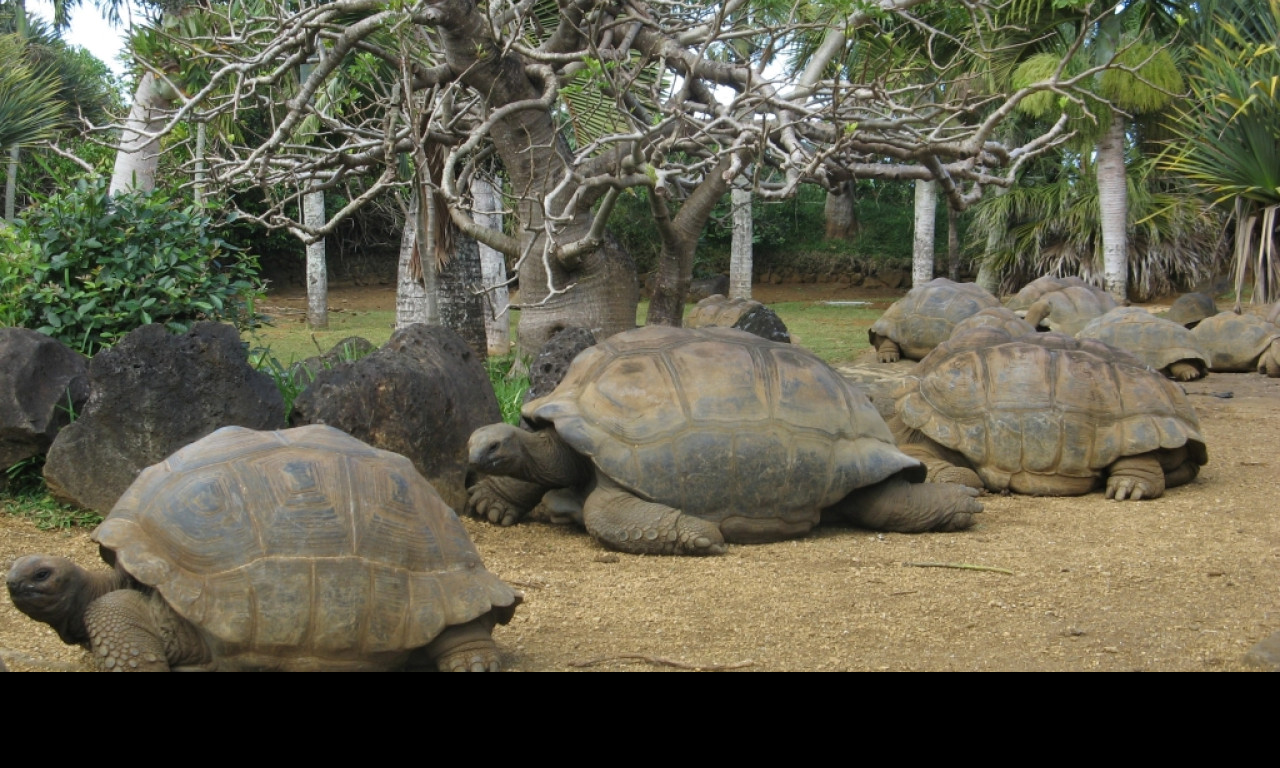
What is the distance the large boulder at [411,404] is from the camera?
517cm

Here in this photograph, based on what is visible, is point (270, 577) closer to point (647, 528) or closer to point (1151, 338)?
point (647, 528)

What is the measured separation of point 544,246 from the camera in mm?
7336

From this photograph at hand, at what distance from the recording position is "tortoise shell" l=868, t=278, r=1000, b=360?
1130 cm

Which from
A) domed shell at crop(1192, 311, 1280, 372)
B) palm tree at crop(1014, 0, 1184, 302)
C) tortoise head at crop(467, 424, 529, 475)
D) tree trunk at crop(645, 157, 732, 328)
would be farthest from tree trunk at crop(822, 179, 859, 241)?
tortoise head at crop(467, 424, 529, 475)

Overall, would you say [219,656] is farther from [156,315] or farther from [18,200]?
[18,200]

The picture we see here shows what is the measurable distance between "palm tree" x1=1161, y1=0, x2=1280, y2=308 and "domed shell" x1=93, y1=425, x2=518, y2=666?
9.71 metres

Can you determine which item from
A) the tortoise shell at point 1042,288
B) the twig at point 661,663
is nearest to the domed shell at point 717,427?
the twig at point 661,663

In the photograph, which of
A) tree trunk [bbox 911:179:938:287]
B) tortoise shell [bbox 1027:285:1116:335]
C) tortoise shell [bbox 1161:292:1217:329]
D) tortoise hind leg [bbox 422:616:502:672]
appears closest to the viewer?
tortoise hind leg [bbox 422:616:502:672]

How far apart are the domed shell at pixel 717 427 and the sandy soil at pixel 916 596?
286 millimetres

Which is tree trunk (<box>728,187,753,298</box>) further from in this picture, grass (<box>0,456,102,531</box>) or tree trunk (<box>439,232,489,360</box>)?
grass (<box>0,456,102,531</box>)

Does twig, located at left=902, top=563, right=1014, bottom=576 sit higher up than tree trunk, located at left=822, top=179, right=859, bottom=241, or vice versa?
tree trunk, located at left=822, top=179, right=859, bottom=241

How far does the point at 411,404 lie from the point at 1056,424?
10.8 feet

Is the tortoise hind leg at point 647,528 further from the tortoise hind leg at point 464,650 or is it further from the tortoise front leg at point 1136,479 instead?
the tortoise front leg at point 1136,479

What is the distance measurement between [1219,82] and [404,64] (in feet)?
29.9
